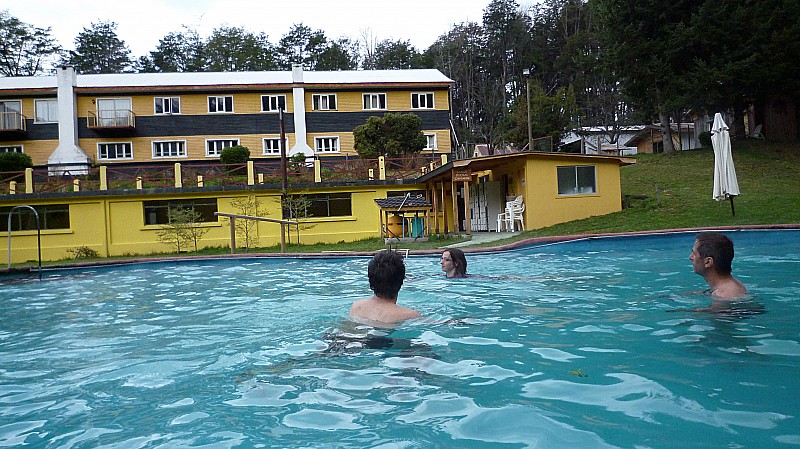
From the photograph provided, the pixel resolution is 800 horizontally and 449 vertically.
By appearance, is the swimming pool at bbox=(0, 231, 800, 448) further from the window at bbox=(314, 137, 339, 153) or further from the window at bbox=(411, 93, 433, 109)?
the window at bbox=(411, 93, 433, 109)

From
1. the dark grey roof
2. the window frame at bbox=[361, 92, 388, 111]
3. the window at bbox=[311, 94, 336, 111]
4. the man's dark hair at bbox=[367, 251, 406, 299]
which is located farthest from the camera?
the window frame at bbox=[361, 92, 388, 111]

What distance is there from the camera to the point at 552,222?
2000 centimetres

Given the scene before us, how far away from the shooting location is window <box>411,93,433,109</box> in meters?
33.9

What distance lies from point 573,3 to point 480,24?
773cm

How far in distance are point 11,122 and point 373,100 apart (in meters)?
18.6

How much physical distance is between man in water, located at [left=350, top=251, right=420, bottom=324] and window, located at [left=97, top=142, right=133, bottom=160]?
31.0 m

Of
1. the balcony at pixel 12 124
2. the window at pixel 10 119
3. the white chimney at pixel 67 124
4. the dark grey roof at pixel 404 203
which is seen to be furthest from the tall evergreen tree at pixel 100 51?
the dark grey roof at pixel 404 203

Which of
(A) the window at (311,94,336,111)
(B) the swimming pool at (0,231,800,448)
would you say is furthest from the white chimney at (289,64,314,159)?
(B) the swimming pool at (0,231,800,448)

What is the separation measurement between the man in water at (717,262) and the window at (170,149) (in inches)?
1225

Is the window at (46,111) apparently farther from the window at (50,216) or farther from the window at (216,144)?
the window at (50,216)

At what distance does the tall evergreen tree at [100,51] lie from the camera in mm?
52875

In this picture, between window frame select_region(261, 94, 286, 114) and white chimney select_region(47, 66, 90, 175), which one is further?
window frame select_region(261, 94, 286, 114)

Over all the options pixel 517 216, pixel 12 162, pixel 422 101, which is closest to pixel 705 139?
pixel 422 101

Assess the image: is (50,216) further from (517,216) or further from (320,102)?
(517,216)
